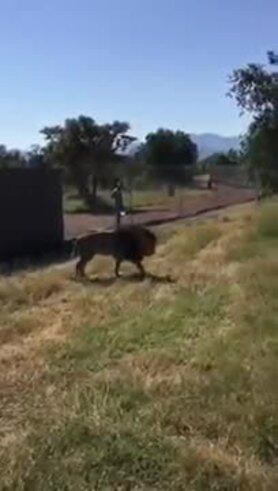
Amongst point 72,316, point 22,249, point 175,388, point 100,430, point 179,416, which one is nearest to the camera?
point 100,430

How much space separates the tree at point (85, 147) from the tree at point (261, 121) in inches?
271

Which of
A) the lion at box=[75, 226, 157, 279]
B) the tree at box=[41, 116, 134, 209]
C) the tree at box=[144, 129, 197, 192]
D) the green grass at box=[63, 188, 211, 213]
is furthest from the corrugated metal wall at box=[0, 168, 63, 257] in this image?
the tree at box=[144, 129, 197, 192]

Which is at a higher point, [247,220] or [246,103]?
[246,103]

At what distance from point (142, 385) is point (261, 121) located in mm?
33224

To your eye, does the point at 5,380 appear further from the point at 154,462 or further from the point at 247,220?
the point at 247,220

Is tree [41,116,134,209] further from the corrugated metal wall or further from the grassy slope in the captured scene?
the grassy slope

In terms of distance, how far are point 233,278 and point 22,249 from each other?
32.8 feet

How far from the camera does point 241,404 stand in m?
7.86

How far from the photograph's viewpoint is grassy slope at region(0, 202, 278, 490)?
6652 mm

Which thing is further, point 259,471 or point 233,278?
point 233,278

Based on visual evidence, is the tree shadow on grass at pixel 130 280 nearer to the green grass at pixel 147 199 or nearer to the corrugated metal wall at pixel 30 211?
the corrugated metal wall at pixel 30 211

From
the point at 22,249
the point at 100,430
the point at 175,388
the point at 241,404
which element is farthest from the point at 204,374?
the point at 22,249

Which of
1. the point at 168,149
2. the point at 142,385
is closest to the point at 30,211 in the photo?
the point at 142,385

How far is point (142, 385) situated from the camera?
879 cm
